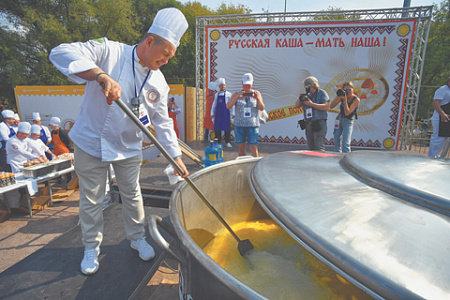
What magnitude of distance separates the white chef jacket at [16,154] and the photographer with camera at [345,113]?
5.38 m

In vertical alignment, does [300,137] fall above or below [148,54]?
below

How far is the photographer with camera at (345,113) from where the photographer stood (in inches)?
145

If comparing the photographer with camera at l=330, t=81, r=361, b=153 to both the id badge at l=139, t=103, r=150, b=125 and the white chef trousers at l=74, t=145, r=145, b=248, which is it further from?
the white chef trousers at l=74, t=145, r=145, b=248

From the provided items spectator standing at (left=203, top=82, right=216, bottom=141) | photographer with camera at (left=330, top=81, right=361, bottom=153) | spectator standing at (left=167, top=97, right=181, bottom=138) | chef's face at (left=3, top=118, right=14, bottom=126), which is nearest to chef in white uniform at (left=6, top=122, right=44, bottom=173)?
chef's face at (left=3, top=118, right=14, bottom=126)

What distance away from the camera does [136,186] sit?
1.69m

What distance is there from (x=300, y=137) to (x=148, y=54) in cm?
641

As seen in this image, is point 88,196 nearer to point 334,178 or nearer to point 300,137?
point 334,178

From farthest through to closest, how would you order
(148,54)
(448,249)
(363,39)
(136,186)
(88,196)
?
1. (363,39)
2. (136,186)
3. (88,196)
4. (148,54)
5. (448,249)

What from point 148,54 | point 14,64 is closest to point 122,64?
point 148,54

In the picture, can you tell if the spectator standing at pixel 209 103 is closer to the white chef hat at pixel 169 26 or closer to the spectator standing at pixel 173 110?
the spectator standing at pixel 173 110

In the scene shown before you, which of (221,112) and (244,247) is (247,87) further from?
(221,112)

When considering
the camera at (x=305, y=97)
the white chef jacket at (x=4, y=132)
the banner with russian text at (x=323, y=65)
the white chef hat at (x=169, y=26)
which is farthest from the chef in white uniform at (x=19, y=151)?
the banner with russian text at (x=323, y=65)

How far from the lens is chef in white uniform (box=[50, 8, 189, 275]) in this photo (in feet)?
4.34

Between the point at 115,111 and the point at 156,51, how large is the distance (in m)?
0.43
